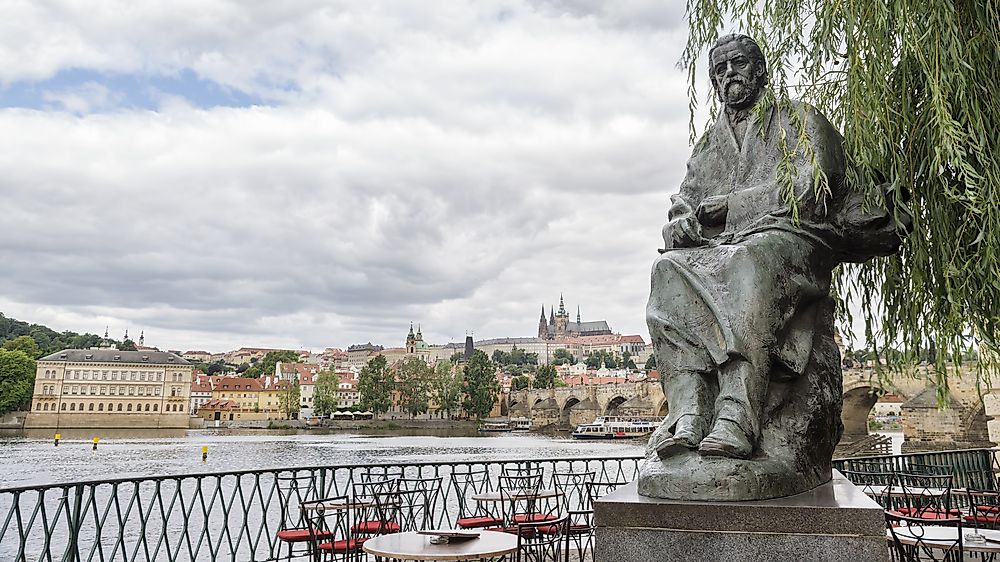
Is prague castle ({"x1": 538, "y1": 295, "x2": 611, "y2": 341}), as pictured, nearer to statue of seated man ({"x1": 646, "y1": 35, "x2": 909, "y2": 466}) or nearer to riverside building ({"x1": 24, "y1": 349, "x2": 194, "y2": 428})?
riverside building ({"x1": 24, "y1": 349, "x2": 194, "y2": 428})

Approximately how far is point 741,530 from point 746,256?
3.79ft

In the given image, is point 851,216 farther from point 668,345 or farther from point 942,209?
point 668,345

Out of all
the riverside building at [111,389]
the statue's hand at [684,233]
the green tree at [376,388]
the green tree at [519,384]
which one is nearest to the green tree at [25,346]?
the riverside building at [111,389]

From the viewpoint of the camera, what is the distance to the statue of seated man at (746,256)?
306 centimetres

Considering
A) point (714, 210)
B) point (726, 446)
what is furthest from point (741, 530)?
point (714, 210)

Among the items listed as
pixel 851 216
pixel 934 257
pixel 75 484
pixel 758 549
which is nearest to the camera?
pixel 758 549

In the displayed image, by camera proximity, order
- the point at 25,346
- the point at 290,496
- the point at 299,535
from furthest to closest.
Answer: the point at 25,346 < the point at 290,496 < the point at 299,535

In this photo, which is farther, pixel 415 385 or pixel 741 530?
pixel 415 385

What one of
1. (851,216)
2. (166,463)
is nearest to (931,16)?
(851,216)

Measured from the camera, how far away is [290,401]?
81.6 metres

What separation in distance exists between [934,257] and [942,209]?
27 cm

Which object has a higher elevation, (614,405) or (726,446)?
(614,405)

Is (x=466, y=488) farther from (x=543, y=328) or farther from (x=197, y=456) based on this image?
(x=543, y=328)

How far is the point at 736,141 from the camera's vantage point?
12.9ft
